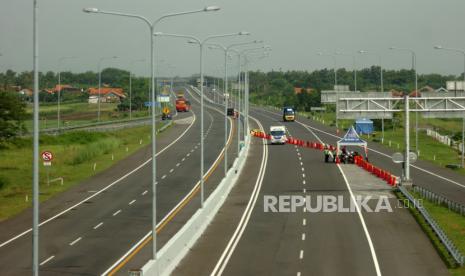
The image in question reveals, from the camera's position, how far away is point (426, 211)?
48.7 metres

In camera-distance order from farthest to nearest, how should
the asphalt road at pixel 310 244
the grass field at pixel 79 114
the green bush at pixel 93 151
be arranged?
the grass field at pixel 79 114, the green bush at pixel 93 151, the asphalt road at pixel 310 244

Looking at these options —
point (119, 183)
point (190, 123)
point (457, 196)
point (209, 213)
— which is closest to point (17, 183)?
point (119, 183)

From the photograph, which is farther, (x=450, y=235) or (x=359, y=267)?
(x=450, y=235)

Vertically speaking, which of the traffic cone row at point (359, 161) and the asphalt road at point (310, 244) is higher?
the traffic cone row at point (359, 161)

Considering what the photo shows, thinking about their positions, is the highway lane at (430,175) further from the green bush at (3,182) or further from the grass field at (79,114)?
the grass field at (79,114)

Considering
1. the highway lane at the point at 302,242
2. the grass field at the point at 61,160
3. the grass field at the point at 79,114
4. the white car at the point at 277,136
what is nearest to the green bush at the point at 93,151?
the grass field at the point at 61,160

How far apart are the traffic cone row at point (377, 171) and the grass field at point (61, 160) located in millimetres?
22722

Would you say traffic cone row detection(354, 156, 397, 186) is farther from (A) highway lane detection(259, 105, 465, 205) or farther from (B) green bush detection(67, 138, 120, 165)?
(B) green bush detection(67, 138, 120, 165)

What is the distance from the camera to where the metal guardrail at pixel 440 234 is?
3575 cm

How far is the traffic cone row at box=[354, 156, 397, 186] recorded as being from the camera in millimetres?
63984

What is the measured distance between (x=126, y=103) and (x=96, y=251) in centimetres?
15032

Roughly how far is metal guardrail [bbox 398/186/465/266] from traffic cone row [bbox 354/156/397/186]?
8442 mm

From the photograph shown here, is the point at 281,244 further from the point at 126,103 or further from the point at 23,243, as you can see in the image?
the point at 126,103

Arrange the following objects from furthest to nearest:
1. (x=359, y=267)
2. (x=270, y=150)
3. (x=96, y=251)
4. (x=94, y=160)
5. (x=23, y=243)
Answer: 1. (x=270, y=150)
2. (x=94, y=160)
3. (x=23, y=243)
4. (x=96, y=251)
5. (x=359, y=267)
